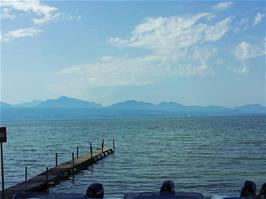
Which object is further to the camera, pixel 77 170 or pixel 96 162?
pixel 96 162

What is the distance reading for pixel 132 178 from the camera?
39094mm

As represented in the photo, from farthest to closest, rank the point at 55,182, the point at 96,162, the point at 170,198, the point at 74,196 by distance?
the point at 96,162 → the point at 55,182 → the point at 74,196 → the point at 170,198

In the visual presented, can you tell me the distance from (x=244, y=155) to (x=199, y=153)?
6262 mm

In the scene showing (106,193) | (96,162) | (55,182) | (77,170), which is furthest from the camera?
(96,162)

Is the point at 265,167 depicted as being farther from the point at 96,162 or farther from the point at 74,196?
the point at 74,196

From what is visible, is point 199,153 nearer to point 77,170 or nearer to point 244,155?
point 244,155

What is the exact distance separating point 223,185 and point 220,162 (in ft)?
55.2

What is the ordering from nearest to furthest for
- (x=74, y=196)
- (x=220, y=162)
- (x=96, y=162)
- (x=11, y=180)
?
(x=74, y=196)
(x=11, y=180)
(x=220, y=162)
(x=96, y=162)

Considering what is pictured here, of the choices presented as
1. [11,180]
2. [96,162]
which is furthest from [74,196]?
[96,162]

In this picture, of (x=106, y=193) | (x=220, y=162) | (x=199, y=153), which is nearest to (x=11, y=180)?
(x=106, y=193)

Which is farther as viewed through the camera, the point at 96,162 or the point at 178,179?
the point at 96,162

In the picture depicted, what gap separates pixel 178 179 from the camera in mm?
38344

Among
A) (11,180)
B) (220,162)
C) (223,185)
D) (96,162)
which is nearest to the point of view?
Result: (223,185)

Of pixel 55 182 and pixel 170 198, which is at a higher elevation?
pixel 170 198
